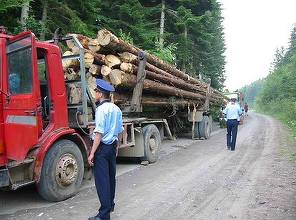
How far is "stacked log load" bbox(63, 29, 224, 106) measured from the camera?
28.3ft

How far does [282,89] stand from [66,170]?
5060cm

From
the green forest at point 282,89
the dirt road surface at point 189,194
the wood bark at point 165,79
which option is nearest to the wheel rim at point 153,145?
the dirt road surface at point 189,194

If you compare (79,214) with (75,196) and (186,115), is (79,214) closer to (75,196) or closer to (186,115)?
(75,196)

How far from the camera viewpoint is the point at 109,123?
5469 mm

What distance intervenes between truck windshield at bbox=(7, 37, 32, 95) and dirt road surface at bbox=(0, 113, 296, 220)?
1.90 m

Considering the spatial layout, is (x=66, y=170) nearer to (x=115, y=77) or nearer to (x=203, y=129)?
(x=115, y=77)

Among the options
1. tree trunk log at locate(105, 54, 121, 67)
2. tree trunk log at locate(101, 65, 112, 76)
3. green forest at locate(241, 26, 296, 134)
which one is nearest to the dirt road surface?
tree trunk log at locate(101, 65, 112, 76)

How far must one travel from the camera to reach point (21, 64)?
20.2ft

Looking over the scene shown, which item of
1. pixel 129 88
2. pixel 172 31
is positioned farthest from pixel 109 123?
pixel 172 31

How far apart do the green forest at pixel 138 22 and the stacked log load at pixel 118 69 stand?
2.40m

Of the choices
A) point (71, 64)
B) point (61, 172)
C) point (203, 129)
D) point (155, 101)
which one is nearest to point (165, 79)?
point (155, 101)

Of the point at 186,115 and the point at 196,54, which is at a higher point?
the point at 196,54

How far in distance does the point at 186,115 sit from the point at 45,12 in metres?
7.04

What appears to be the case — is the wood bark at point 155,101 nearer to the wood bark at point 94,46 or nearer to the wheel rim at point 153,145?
the wheel rim at point 153,145
